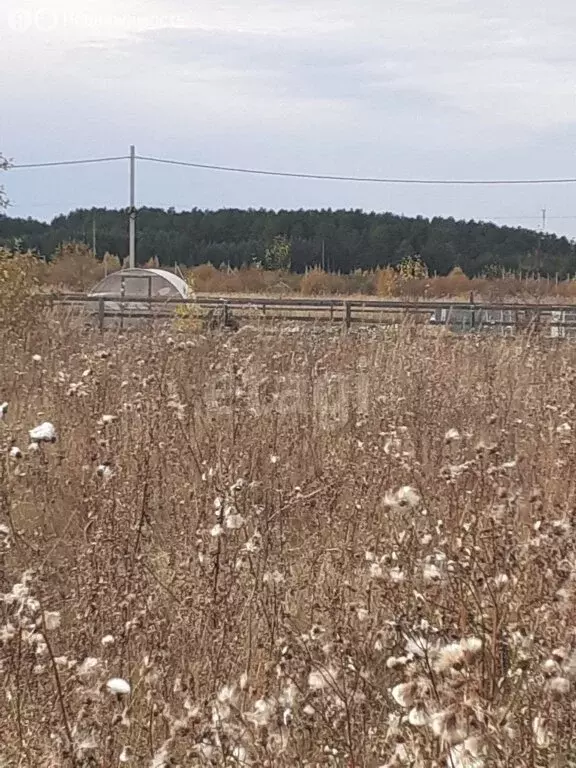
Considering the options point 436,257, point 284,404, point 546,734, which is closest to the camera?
point 546,734

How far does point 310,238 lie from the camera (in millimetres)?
86062

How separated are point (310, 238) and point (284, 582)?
83.5 meters

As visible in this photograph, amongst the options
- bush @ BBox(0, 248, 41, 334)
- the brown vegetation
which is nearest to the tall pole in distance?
the brown vegetation

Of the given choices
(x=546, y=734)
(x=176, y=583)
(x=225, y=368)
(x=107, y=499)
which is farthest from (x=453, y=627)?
(x=225, y=368)

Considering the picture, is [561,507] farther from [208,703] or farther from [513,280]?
[513,280]

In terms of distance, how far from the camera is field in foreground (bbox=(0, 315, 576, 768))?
7.46 ft

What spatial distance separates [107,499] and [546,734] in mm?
2594

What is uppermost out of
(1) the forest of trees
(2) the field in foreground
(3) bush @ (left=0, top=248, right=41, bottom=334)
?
(1) the forest of trees

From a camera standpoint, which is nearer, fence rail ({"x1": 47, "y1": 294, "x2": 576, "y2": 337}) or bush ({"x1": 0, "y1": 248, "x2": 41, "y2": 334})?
bush ({"x1": 0, "y1": 248, "x2": 41, "y2": 334})

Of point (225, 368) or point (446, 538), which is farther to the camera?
point (225, 368)

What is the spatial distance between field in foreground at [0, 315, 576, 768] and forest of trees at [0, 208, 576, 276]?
2584 inches

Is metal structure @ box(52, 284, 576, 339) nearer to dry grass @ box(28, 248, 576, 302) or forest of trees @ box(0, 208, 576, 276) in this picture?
dry grass @ box(28, 248, 576, 302)

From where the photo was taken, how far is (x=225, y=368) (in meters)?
7.49

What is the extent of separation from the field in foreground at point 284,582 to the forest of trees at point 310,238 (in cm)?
6564
